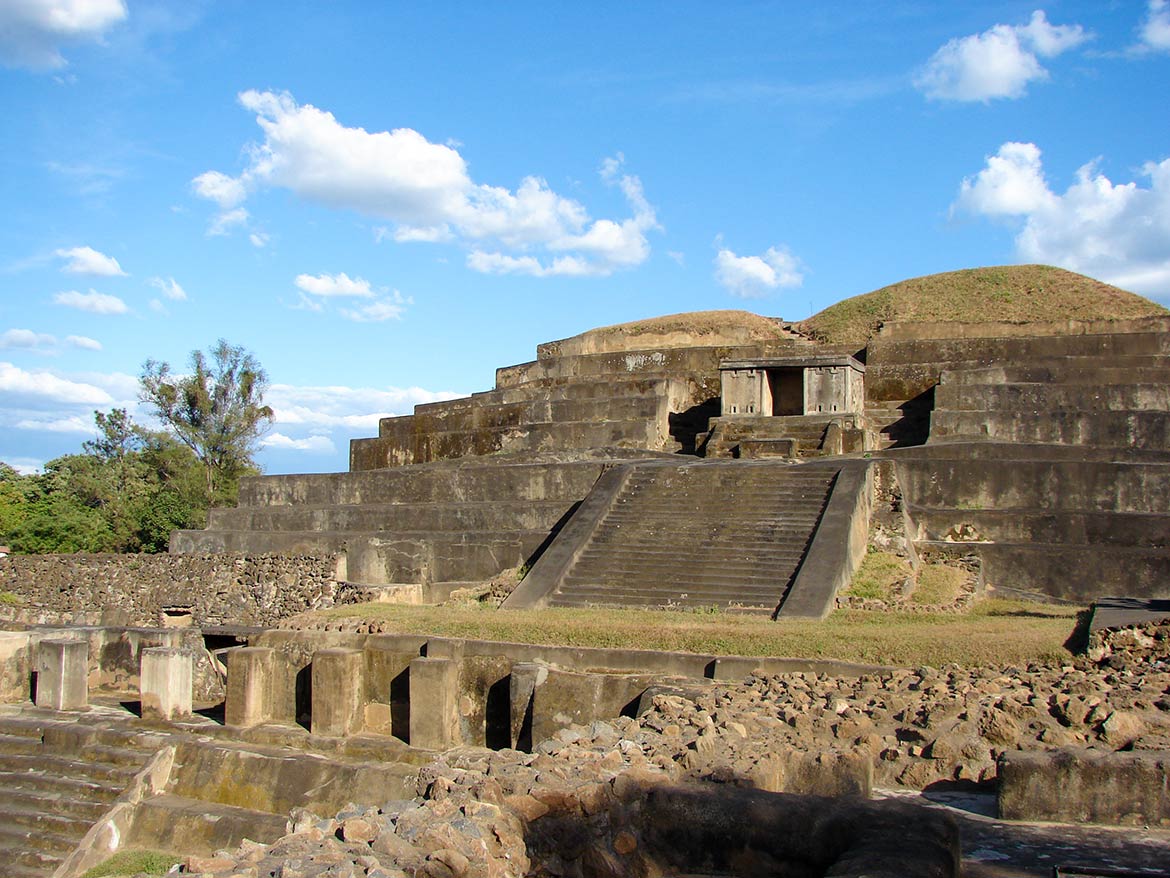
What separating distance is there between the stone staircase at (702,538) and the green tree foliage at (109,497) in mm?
14852

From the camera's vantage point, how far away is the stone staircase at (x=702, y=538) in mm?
11891

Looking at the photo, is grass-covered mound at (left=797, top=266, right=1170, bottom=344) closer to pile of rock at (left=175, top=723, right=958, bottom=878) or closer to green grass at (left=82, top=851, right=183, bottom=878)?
green grass at (left=82, top=851, right=183, bottom=878)

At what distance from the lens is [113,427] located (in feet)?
106

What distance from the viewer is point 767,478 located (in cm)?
1413

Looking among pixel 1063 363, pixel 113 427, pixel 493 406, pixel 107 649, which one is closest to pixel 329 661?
pixel 107 649

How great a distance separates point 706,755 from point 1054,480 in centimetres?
932

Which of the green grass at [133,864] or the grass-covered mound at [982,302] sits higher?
the grass-covered mound at [982,302]

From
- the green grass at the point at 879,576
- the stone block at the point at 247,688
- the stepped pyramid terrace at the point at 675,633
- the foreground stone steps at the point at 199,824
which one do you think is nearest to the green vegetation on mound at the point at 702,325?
the stepped pyramid terrace at the point at 675,633

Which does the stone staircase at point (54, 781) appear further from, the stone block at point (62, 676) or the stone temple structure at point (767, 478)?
the stone temple structure at point (767, 478)

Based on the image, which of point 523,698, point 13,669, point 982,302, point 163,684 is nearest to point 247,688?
point 163,684

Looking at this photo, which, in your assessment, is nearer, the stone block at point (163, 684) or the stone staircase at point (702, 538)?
the stone block at point (163, 684)

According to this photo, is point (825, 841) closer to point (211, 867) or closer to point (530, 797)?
point (530, 797)

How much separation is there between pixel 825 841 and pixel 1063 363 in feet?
47.4

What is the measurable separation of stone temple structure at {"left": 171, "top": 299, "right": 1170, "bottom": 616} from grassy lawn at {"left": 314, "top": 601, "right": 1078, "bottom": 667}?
0.80 meters
